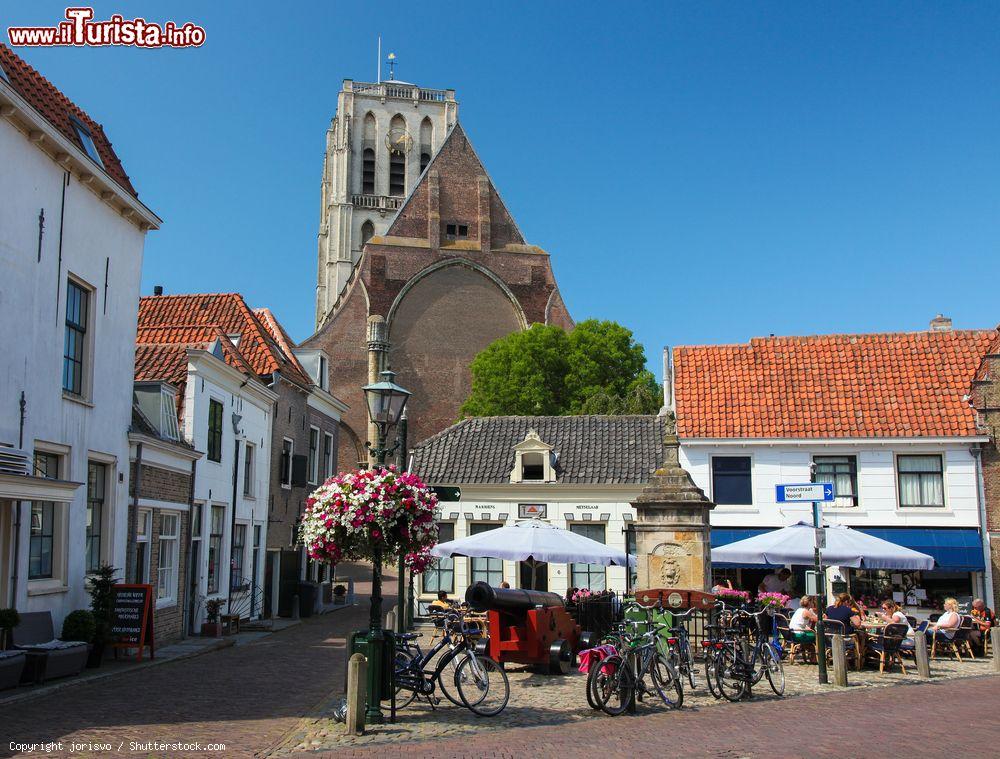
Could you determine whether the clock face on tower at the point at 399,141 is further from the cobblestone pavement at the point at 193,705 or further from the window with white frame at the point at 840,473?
the cobblestone pavement at the point at 193,705

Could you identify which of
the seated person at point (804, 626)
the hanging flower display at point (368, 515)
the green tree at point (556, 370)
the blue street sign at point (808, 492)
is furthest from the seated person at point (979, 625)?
the green tree at point (556, 370)

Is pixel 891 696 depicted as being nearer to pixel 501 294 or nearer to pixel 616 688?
pixel 616 688

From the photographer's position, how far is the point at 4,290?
1359cm

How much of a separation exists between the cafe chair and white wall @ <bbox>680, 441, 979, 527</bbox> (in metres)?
7.23

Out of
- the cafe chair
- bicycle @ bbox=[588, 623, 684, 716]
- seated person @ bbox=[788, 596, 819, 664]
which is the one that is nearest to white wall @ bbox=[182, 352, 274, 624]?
bicycle @ bbox=[588, 623, 684, 716]

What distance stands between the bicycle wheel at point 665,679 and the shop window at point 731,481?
13.0m

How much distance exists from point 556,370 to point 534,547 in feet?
104

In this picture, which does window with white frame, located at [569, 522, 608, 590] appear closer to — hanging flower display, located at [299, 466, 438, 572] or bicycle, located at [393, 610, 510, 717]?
bicycle, located at [393, 610, 510, 717]

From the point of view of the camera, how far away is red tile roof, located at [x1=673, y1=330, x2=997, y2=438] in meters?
24.5

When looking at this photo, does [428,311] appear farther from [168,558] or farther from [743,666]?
[743,666]

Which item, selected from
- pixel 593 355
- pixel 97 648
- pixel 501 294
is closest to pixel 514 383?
pixel 593 355

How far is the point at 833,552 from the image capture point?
17281 mm

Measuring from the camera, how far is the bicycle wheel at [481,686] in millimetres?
Answer: 11031

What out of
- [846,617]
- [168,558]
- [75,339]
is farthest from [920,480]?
[75,339]
